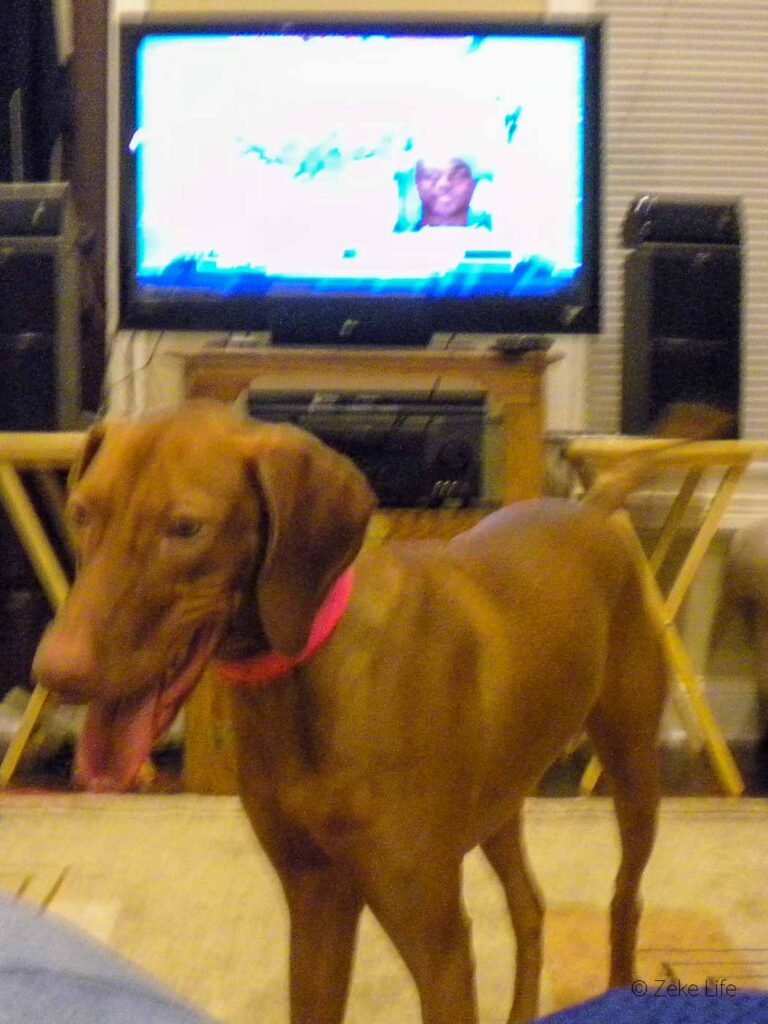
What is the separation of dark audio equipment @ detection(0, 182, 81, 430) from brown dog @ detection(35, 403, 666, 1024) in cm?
110

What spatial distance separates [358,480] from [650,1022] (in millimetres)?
530

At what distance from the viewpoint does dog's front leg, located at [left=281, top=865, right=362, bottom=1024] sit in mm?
1023

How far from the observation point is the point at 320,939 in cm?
106

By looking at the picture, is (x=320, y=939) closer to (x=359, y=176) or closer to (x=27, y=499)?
(x=27, y=499)

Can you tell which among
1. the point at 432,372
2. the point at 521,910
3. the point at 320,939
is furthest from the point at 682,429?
the point at 320,939

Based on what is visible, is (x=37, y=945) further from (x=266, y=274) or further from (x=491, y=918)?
(x=266, y=274)

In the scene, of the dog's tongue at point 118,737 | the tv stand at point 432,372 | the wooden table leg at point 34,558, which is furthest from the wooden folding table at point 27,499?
the dog's tongue at point 118,737

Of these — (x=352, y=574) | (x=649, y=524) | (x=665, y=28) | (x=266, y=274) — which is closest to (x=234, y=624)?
(x=352, y=574)

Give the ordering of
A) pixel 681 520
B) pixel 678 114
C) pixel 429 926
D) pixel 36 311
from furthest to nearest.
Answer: pixel 678 114, pixel 681 520, pixel 36 311, pixel 429 926

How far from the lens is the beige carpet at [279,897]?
4.59ft

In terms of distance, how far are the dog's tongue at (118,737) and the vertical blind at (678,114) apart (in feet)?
6.36

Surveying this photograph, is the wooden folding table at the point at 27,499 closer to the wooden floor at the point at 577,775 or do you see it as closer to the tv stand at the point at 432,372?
the wooden floor at the point at 577,775

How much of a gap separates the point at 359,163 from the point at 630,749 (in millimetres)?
1343

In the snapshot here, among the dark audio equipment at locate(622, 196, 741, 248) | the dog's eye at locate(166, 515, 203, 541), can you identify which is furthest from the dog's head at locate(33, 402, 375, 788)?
the dark audio equipment at locate(622, 196, 741, 248)
